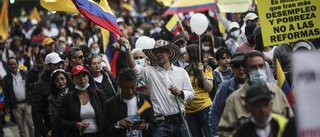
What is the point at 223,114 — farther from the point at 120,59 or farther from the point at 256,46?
the point at 120,59

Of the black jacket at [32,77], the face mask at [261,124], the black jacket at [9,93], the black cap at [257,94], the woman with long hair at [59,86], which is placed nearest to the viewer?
the black cap at [257,94]

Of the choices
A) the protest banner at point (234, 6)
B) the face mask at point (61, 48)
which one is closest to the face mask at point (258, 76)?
the protest banner at point (234, 6)

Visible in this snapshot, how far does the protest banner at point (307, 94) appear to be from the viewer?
5.72 metres

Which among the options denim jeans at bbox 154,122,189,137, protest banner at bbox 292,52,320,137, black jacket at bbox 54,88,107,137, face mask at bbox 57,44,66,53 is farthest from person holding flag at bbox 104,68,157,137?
face mask at bbox 57,44,66,53

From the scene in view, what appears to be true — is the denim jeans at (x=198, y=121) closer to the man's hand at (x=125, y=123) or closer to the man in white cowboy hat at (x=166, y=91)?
the man in white cowboy hat at (x=166, y=91)

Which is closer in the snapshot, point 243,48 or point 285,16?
point 285,16

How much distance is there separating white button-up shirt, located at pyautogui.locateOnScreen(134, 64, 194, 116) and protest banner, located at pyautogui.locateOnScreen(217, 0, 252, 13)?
7.33 meters

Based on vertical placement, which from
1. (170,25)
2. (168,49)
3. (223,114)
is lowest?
(223,114)

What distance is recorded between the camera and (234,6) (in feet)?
57.0

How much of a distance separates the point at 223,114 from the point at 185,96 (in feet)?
7.99

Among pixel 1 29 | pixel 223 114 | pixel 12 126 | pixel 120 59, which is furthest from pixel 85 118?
pixel 1 29

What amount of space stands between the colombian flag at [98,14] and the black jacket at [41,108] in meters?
1.28

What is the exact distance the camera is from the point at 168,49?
10258 mm

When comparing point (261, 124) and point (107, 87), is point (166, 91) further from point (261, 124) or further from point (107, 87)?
point (261, 124)
